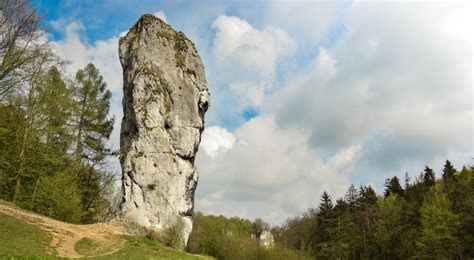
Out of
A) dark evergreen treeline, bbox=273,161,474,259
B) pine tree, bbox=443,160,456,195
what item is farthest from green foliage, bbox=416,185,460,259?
pine tree, bbox=443,160,456,195

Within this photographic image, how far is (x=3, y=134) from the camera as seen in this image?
99.2ft

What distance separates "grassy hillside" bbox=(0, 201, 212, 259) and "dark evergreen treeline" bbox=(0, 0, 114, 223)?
458cm

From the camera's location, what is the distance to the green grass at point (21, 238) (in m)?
20.2

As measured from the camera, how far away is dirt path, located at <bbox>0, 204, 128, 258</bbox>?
24.2 metres

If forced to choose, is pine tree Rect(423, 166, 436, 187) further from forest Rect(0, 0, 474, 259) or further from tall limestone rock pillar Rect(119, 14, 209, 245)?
tall limestone rock pillar Rect(119, 14, 209, 245)

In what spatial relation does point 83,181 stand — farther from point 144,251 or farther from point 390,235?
point 390,235

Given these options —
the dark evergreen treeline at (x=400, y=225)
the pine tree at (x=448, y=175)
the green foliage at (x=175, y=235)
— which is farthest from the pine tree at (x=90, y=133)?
the pine tree at (x=448, y=175)

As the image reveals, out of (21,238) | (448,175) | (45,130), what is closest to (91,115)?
(45,130)

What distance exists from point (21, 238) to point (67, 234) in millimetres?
4408

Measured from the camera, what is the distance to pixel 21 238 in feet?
72.9

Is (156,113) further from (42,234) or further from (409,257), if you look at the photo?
(409,257)

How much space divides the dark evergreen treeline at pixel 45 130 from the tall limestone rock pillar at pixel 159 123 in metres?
4.53

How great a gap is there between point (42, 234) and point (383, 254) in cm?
4710

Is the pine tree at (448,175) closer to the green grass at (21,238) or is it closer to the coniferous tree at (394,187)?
the coniferous tree at (394,187)
